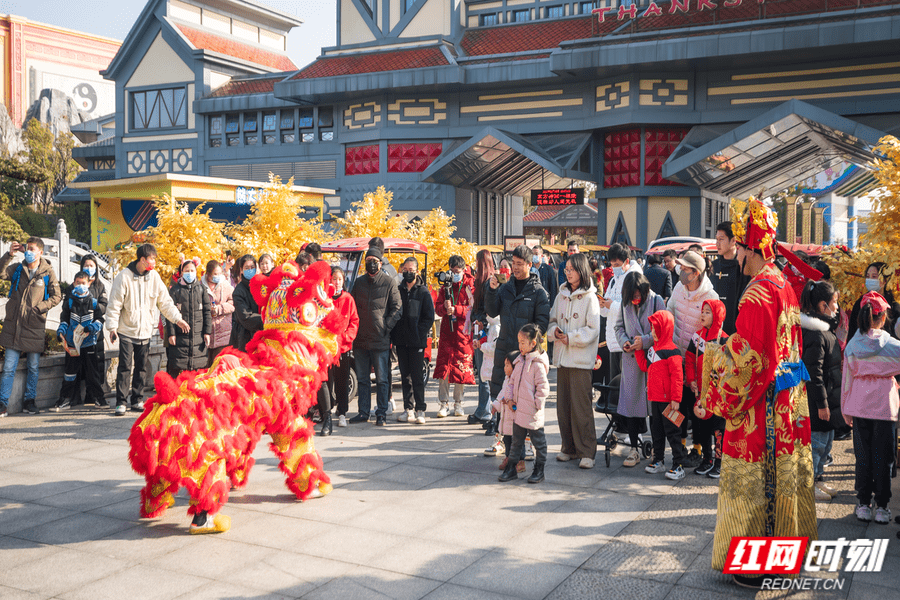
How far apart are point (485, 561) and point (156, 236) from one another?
10274 mm

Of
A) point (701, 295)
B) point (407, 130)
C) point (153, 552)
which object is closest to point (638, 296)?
point (701, 295)

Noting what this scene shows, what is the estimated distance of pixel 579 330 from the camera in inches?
276

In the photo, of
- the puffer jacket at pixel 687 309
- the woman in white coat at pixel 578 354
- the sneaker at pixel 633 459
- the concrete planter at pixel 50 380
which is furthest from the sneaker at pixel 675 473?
the concrete planter at pixel 50 380

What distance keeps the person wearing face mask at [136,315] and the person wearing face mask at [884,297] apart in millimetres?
7250

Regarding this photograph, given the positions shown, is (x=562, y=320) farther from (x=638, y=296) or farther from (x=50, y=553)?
(x=50, y=553)

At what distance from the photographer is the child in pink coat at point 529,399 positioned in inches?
254

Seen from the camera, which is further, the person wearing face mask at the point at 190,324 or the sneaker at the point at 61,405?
the sneaker at the point at 61,405

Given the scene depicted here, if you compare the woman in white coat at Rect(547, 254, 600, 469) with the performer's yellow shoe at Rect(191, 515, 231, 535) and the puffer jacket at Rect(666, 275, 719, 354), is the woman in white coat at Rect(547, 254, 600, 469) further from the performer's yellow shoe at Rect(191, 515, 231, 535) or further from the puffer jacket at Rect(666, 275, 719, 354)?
the performer's yellow shoe at Rect(191, 515, 231, 535)

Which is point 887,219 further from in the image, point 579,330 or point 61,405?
point 61,405

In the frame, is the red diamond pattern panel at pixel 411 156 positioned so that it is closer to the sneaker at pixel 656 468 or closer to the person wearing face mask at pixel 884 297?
the person wearing face mask at pixel 884 297

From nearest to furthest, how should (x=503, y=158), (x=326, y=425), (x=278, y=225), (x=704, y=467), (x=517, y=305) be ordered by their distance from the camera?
(x=704, y=467), (x=517, y=305), (x=326, y=425), (x=278, y=225), (x=503, y=158)

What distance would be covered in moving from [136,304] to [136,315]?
0.15 meters

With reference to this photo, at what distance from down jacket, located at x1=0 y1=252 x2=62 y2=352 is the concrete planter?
1.36 ft

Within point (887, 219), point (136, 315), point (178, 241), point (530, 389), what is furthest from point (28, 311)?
point (887, 219)
